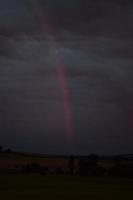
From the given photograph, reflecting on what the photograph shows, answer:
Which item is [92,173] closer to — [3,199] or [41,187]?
[41,187]

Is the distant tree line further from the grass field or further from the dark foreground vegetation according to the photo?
the grass field

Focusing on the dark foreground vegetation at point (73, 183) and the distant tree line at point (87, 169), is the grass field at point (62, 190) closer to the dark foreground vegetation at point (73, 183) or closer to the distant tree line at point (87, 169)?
the dark foreground vegetation at point (73, 183)

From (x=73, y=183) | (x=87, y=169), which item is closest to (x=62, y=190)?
(x=73, y=183)

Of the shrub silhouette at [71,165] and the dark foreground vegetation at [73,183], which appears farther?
the shrub silhouette at [71,165]

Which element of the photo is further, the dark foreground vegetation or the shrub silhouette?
the shrub silhouette

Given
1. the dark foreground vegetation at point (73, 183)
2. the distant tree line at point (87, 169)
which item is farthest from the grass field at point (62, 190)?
the distant tree line at point (87, 169)

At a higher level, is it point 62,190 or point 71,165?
point 71,165

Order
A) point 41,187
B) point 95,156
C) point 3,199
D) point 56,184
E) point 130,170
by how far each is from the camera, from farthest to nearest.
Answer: point 95,156 → point 130,170 → point 56,184 → point 41,187 → point 3,199

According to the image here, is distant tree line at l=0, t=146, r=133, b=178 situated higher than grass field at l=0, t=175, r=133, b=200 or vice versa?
distant tree line at l=0, t=146, r=133, b=178

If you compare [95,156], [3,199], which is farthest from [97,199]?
[95,156]

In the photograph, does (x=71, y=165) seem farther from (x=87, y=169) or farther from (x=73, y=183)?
(x=73, y=183)

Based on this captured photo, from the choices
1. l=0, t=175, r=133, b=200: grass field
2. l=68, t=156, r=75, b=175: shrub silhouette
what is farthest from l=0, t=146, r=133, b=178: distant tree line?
l=0, t=175, r=133, b=200: grass field

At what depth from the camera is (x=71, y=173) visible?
48125 mm

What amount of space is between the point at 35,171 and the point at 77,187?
646 inches
